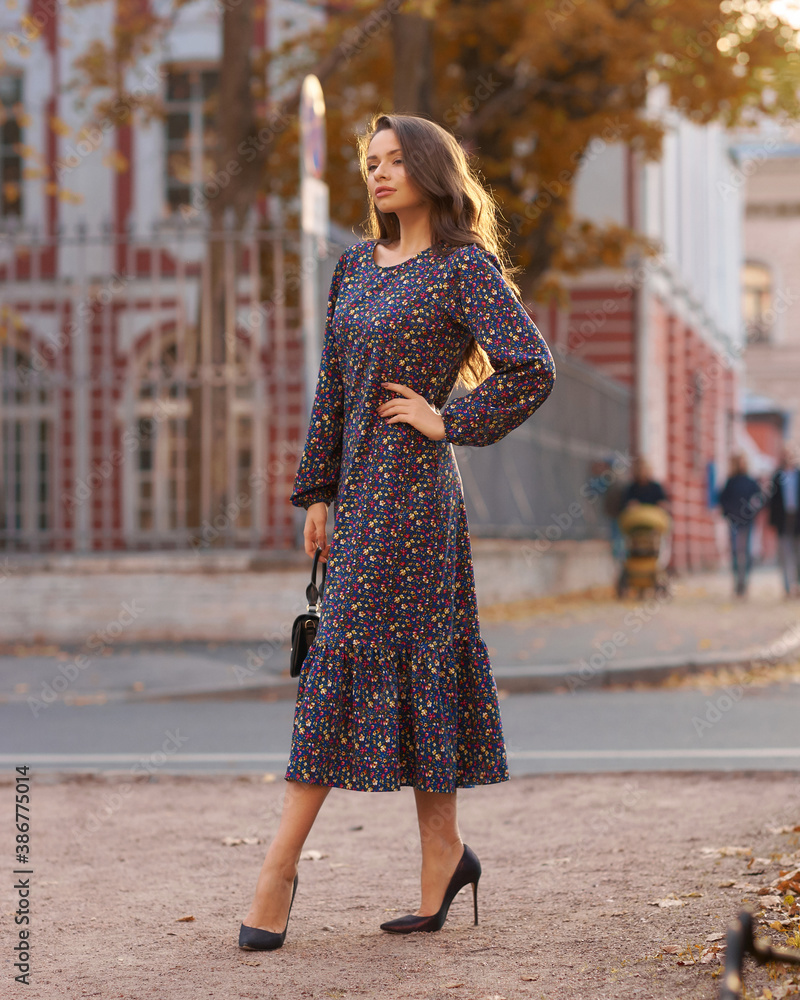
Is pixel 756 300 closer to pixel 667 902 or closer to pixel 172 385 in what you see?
pixel 172 385

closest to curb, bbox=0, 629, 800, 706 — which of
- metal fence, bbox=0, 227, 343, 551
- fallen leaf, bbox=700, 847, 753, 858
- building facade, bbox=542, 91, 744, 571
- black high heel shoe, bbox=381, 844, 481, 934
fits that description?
metal fence, bbox=0, 227, 343, 551

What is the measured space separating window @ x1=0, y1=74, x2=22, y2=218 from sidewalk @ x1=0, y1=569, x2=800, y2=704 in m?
12.5

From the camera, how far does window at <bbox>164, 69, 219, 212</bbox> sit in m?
23.2

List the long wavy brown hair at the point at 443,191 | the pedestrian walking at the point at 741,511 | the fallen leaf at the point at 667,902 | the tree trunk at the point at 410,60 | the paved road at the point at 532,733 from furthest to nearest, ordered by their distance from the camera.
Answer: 1. the pedestrian walking at the point at 741,511
2. the tree trunk at the point at 410,60
3. the paved road at the point at 532,733
4. the fallen leaf at the point at 667,902
5. the long wavy brown hair at the point at 443,191

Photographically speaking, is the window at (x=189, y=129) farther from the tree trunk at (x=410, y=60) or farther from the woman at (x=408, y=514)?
the woman at (x=408, y=514)

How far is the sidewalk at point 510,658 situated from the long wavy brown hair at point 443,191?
6203 millimetres

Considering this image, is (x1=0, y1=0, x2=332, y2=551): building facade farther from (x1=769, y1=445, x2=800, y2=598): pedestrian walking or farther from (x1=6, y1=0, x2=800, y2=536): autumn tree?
(x1=769, y1=445, x2=800, y2=598): pedestrian walking

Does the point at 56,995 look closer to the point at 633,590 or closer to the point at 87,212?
the point at 633,590

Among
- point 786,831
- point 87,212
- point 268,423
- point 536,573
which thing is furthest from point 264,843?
point 87,212

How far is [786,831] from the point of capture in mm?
5105

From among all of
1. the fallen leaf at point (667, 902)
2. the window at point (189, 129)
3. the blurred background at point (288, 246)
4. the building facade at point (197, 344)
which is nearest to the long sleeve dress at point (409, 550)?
the fallen leaf at point (667, 902)

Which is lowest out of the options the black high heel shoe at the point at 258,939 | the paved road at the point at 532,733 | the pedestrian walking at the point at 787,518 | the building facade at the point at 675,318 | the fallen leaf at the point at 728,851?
the paved road at the point at 532,733

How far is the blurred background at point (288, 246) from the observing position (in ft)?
42.5

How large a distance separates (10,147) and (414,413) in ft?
71.0
